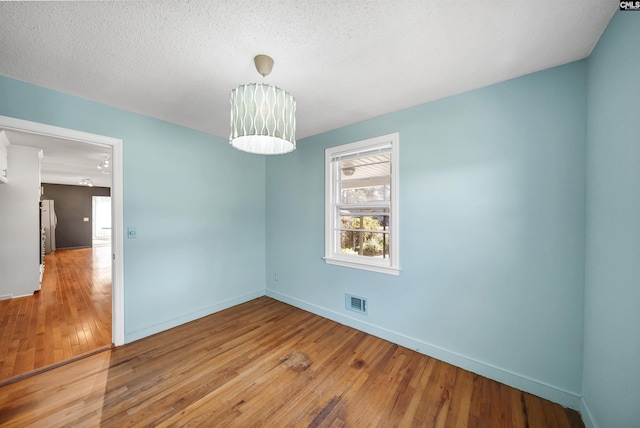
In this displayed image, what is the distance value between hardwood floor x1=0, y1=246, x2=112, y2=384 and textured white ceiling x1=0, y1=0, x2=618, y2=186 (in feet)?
8.27

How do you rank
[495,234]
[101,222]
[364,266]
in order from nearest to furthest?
[495,234] < [364,266] < [101,222]

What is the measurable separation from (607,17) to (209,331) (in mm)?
4139

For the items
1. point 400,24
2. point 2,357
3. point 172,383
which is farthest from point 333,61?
point 2,357

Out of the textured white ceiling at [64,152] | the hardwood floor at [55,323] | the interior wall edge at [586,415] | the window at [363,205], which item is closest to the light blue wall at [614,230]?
the interior wall edge at [586,415]

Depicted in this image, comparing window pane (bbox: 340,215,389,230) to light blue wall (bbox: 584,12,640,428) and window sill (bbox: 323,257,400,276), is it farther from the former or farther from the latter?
light blue wall (bbox: 584,12,640,428)

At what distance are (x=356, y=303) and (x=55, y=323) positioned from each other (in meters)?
3.80

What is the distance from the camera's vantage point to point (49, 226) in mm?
7680

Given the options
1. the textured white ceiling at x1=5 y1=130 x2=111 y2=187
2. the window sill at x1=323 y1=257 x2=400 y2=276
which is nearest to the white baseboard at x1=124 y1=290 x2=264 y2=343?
the window sill at x1=323 y1=257 x2=400 y2=276

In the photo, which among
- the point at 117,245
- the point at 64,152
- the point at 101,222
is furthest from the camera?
the point at 101,222

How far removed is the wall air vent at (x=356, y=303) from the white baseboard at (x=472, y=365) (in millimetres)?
124

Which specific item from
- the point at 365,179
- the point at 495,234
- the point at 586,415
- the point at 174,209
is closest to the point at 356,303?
the point at 365,179

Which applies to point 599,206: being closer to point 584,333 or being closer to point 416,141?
point 584,333

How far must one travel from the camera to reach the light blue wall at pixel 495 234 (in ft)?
5.65

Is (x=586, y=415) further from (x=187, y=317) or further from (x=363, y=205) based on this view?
(x=187, y=317)
